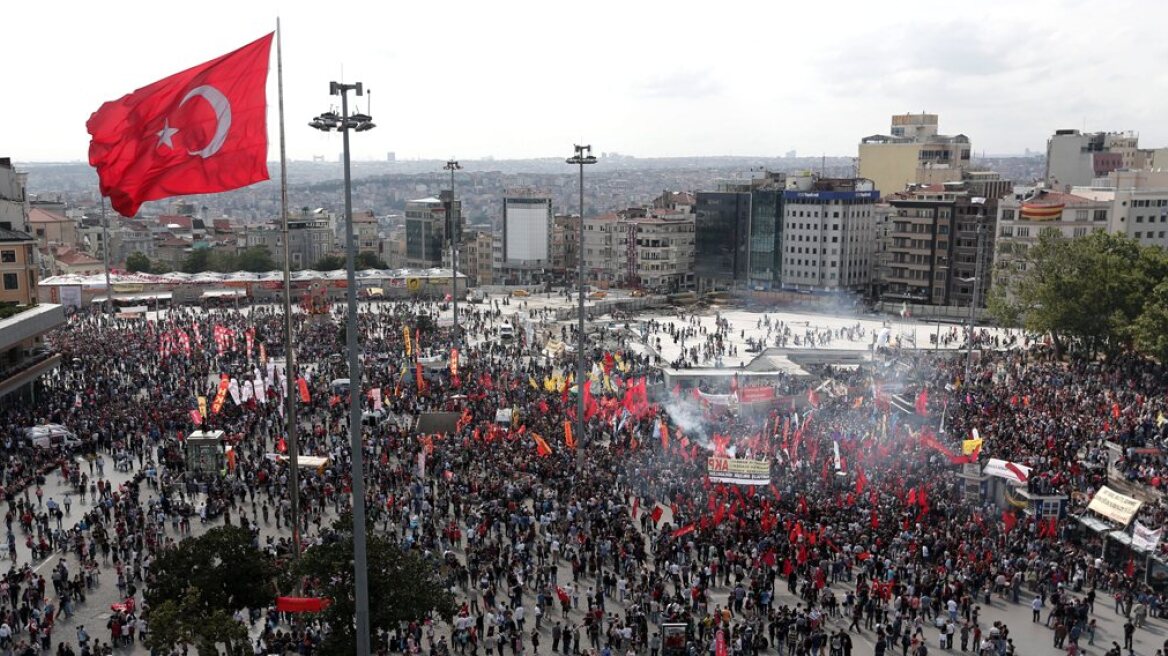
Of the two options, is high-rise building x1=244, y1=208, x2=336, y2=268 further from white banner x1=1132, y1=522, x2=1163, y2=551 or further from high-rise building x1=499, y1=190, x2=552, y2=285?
white banner x1=1132, y1=522, x2=1163, y2=551

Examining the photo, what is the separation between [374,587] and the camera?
1744 centimetres

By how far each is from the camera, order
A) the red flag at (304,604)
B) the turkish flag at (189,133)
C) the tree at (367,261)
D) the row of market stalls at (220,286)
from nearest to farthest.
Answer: the turkish flag at (189,133) → the red flag at (304,604) → the row of market stalls at (220,286) → the tree at (367,261)

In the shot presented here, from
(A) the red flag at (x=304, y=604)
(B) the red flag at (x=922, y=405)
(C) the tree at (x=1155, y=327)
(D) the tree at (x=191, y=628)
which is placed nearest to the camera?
(D) the tree at (x=191, y=628)

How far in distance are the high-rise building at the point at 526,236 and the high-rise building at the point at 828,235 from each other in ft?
96.9

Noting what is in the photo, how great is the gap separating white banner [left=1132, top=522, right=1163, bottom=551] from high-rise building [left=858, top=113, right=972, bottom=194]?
9058 cm

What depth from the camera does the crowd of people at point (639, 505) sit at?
22.2 metres

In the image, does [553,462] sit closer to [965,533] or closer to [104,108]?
[965,533]

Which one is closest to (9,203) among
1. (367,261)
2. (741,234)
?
(741,234)

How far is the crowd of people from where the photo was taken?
72.8 ft

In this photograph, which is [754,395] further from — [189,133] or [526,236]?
[526,236]

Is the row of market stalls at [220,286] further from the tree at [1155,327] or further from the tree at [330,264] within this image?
the tree at [1155,327]

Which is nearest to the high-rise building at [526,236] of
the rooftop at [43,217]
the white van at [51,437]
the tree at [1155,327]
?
the rooftop at [43,217]

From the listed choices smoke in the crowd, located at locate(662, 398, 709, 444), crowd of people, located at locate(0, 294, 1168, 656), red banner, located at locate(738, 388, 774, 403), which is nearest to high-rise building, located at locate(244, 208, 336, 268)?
crowd of people, located at locate(0, 294, 1168, 656)

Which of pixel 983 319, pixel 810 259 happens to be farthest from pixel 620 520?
pixel 810 259
